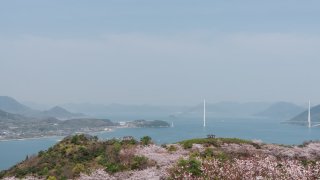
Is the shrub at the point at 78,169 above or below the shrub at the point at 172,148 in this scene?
below

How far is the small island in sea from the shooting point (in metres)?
18.4

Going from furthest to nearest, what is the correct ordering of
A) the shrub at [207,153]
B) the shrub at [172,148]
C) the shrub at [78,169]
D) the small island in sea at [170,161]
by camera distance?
the shrub at [172,148] → the shrub at [207,153] → the shrub at [78,169] → the small island in sea at [170,161]

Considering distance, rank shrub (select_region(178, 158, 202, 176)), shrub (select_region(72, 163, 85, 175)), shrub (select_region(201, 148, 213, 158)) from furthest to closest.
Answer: shrub (select_region(201, 148, 213, 158)) → shrub (select_region(72, 163, 85, 175)) → shrub (select_region(178, 158, 202, 176))

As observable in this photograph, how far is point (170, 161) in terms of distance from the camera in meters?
23.0

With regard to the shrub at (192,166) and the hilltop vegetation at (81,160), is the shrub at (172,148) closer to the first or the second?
the hilltop vegetation at (81,160)

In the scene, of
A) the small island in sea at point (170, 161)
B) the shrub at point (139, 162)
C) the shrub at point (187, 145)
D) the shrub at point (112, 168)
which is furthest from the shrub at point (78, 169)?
the shrub at point (187, 145)

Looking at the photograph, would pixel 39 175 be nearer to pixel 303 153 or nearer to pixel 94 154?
pixel 94 154

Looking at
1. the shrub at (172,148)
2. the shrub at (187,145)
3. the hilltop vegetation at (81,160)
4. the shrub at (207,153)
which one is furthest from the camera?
the shrub at (187,145)

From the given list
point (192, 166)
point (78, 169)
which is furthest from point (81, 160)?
point (192, 166)

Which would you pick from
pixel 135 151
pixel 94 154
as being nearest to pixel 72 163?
pixel 94 154

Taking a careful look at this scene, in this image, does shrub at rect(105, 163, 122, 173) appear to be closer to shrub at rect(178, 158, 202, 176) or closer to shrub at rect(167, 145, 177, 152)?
shrub at rect(178, 158, 202, 176)

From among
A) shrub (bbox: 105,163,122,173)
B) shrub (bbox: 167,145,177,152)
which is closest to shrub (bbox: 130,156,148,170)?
shrub (bbox: 105,163,122,173)

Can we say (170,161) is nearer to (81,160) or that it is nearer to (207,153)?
(207,153)

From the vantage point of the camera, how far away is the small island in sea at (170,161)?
18.4m
